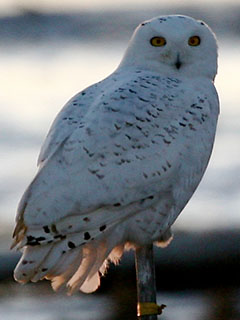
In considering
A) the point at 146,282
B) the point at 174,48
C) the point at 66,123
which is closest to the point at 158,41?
the point at 174,48

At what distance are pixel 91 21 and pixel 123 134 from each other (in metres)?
9.18

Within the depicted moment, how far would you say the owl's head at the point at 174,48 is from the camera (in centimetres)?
944

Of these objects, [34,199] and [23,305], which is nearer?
[34,199]

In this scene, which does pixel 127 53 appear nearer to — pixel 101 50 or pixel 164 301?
pixel 164 301

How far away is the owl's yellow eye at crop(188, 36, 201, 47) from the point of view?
9.48 m

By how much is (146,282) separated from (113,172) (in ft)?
1.86

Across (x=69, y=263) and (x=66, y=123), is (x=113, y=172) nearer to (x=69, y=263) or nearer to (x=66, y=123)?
(x=66, y=123)

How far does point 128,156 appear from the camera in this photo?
9.04 m

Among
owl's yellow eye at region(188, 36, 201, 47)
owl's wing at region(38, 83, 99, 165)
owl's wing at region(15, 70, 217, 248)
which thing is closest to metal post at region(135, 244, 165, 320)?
owl's wing at region(15, 70, 217, 248)

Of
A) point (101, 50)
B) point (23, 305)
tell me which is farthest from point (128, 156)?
point (101, 50)

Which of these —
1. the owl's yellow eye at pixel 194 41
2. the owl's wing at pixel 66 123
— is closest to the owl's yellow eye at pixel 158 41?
the owl's yellow eye at pixel 194 41

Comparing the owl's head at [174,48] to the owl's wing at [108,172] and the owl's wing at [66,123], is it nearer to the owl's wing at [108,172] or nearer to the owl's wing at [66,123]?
the owl's wing at [108,172]

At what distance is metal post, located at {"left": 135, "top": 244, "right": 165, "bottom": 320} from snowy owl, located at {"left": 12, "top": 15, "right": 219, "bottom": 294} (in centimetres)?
8

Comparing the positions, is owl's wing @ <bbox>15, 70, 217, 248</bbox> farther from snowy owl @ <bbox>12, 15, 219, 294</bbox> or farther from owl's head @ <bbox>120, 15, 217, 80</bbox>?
owl's head @ <bbox>120, 15, 217, 80</bbox>
